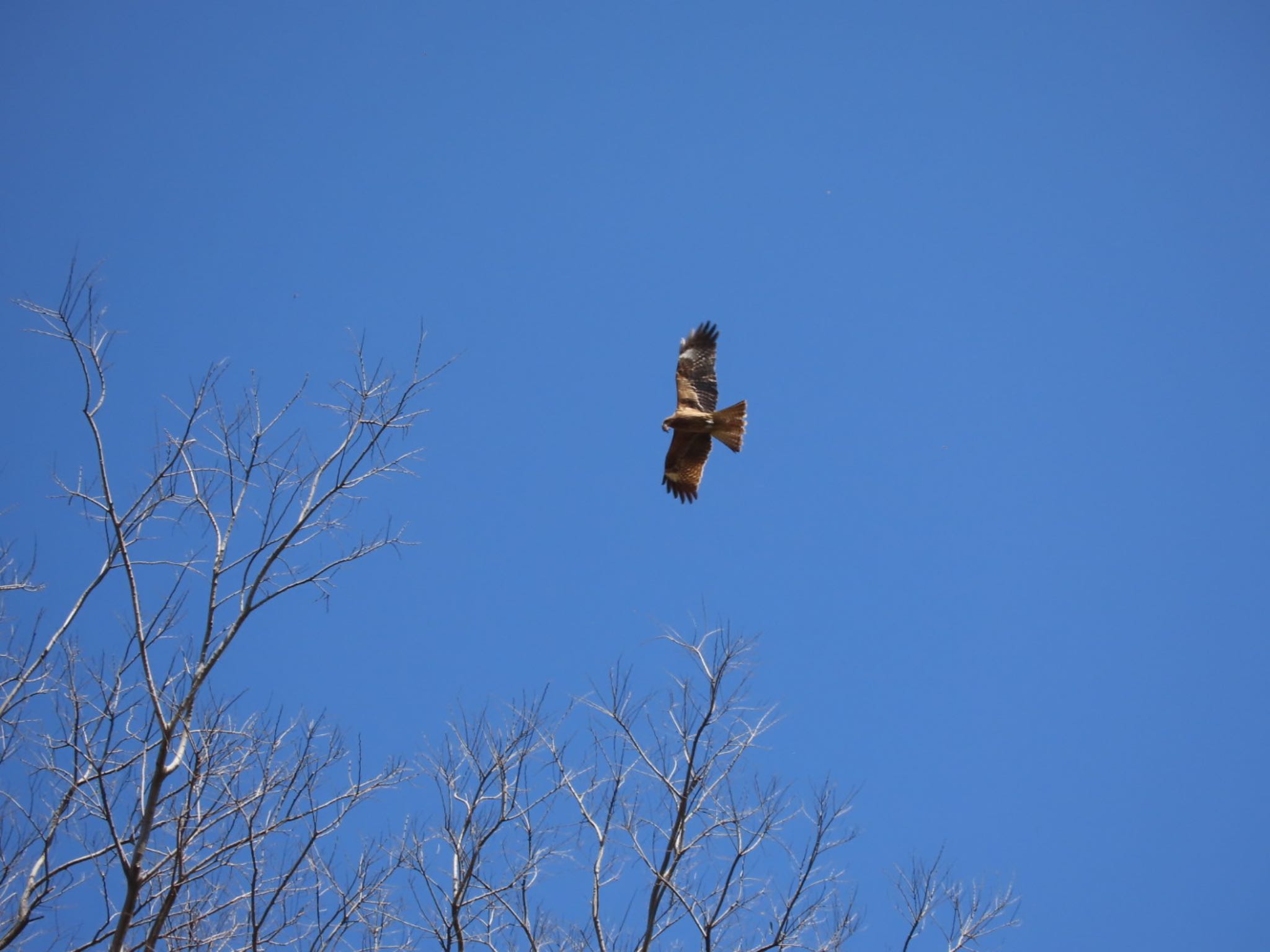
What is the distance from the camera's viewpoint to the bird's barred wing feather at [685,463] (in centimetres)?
1115

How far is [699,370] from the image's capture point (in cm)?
1139

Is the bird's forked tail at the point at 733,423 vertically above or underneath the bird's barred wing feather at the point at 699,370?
underneath

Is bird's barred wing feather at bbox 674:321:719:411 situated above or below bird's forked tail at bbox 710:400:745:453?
above

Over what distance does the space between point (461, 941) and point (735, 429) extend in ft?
19.2

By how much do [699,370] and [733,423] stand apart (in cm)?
81

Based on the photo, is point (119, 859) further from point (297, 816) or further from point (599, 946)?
point (599, 946)

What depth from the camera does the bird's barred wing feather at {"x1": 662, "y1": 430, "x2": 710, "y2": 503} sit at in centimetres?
1115

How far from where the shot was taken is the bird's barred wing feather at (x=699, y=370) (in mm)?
11234

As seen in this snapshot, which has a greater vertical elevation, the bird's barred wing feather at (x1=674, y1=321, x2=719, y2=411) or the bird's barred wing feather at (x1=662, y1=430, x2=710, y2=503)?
the bird's barred wing feather at (x1=674, y1=321, x2=719, y2=411)

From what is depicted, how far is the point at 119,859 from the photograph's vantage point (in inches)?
223

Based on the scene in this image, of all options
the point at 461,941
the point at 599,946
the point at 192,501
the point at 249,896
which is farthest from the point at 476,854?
the point at 192,501

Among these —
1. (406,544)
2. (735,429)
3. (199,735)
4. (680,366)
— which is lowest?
(199,735)

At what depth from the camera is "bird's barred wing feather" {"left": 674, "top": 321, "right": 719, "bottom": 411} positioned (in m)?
11.2

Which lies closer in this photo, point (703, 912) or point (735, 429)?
point (703, 912)
